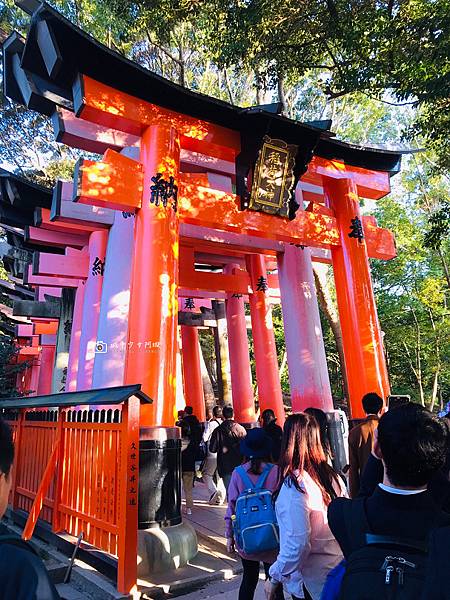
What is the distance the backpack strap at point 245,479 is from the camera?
3204 millimetres

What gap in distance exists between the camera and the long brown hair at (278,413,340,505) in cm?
256

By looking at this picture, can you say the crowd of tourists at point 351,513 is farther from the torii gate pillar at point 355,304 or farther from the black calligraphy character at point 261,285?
the black calligraphy character at point 261,285

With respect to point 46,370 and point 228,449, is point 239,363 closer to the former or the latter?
point 228,449

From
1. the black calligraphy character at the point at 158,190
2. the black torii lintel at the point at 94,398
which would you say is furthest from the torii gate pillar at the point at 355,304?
A: the black torii lintel at the point at 94,398

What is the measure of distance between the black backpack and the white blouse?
0.98 m

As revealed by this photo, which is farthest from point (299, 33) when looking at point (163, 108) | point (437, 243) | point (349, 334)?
point (349, 334)

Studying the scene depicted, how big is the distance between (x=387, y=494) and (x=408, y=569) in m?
0.30

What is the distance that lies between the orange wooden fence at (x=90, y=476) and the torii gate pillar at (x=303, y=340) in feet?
17.8

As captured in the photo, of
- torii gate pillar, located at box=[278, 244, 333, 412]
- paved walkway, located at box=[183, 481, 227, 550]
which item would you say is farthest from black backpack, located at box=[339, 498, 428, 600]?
torii gate pillar, located at box=[278, 244, 333, 412]

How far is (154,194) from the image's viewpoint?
653 cm

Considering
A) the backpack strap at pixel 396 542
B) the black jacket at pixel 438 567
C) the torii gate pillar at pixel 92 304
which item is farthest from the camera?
the torii gate pillar at pixel 92 304

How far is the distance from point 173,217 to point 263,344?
632cm

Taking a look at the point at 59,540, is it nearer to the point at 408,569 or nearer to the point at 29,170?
the point at 408,569
